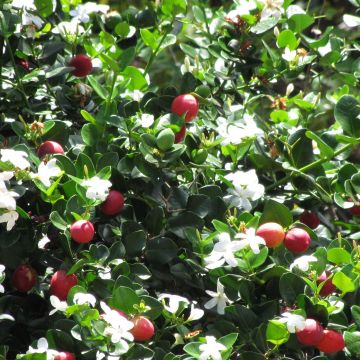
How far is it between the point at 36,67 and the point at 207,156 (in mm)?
445

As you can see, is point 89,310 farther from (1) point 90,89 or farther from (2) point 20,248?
(1) point 90,89

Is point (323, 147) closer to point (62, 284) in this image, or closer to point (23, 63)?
point (62, 284)

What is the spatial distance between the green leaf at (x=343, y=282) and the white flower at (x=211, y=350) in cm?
20

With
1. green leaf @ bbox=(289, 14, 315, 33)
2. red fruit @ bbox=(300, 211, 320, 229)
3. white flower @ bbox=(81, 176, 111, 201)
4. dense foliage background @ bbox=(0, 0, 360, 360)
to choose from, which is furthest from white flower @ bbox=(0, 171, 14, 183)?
green leaf @ bbox=(289, 14, 315, 33)

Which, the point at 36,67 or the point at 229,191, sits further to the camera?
the point at 36,67

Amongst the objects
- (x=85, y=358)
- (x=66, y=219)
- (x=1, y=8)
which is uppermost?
(x=1, y=8)

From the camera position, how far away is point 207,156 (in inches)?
59.6

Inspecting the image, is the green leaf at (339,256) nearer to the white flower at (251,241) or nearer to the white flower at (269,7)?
the white flower at (251,241)

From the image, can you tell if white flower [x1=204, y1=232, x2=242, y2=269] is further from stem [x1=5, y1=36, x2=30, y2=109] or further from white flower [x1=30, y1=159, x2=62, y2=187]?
stem [x1=5, y1=36, x2=30, y2=109]

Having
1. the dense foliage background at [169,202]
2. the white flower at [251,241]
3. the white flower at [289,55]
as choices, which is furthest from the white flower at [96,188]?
the white flower at [289,55]

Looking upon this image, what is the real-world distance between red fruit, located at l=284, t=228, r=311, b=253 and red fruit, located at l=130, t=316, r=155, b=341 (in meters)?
0.30

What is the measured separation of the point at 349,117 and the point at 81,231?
556mm

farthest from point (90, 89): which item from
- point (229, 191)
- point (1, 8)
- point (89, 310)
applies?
point (89, 310)

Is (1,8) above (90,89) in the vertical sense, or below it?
above
